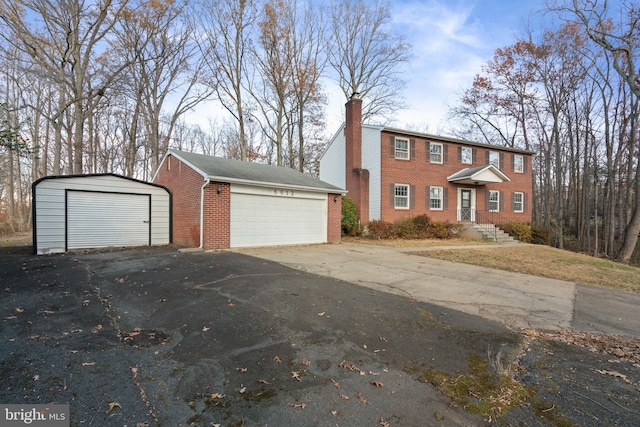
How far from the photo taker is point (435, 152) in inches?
708

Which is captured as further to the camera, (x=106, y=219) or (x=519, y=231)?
(x=519, y=231)

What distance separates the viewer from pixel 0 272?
6078 mm

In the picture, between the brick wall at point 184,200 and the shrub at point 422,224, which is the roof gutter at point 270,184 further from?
the shrub at point 422,224

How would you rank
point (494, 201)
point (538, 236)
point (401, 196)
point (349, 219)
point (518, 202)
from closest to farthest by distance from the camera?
point (349, 219), point (401, 196), point (538, 236), point (494, 201), point (518, 202)

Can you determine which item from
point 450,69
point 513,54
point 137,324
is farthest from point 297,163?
point 137,324

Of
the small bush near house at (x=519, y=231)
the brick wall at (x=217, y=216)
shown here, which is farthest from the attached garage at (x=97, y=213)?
the small bush near house at (x=519, y=231)

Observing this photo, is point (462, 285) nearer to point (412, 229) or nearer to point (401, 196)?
point (412, 229)

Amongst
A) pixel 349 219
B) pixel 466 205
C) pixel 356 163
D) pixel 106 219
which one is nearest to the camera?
pixel 106 219

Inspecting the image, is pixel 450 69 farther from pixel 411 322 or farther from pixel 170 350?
pixel 170 350

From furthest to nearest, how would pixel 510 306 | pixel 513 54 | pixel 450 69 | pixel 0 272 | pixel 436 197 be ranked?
pixel 513 54, pixel 436 197, pixel 450 69, pixel 0 272, pixel 510 306

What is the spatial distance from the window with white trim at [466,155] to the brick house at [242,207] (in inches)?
417

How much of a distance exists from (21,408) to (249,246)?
8.44 meters

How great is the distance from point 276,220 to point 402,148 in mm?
9779

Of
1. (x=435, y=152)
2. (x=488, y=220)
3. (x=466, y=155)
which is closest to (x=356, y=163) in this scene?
(x=435, y=152)
